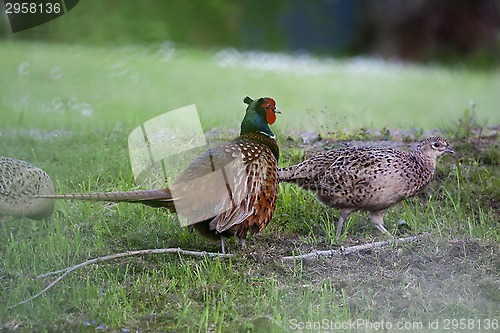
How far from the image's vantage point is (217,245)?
3.19 meters

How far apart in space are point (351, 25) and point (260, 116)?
946 cm

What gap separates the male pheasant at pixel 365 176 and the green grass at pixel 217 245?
74 mm

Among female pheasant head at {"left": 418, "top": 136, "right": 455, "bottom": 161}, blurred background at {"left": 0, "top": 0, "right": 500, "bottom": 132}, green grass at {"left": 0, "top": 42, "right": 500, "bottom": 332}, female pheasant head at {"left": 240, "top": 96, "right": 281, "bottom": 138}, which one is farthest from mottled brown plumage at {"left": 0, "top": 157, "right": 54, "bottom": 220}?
female pheasant head at {"left": 418, "top": 136, "right": 455, "bottom": 161}

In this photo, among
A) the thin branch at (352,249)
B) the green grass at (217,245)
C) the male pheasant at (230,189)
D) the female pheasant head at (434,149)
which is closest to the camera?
the green grass at (217,245)

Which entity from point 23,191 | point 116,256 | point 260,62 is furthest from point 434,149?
point 260,62

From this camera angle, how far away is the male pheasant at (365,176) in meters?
3.35

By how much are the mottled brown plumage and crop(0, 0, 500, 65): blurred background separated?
564 cm

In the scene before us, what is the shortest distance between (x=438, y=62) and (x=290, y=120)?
8.75 metres

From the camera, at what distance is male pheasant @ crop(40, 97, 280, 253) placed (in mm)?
3057

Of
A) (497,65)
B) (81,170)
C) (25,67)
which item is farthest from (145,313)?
(497,65)

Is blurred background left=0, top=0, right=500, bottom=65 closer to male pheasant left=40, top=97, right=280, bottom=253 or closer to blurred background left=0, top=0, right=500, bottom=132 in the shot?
blurred background left=0, top=0, right=500, bottom=132

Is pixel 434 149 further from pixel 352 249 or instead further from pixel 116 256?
pixel 116 256

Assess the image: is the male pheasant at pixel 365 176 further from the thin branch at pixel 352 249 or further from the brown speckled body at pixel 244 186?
the brown speckled body at pixel 244 186

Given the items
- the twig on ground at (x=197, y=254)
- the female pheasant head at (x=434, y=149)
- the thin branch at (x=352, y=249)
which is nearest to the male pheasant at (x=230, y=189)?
the twig on ground at (x=197, y=254)
